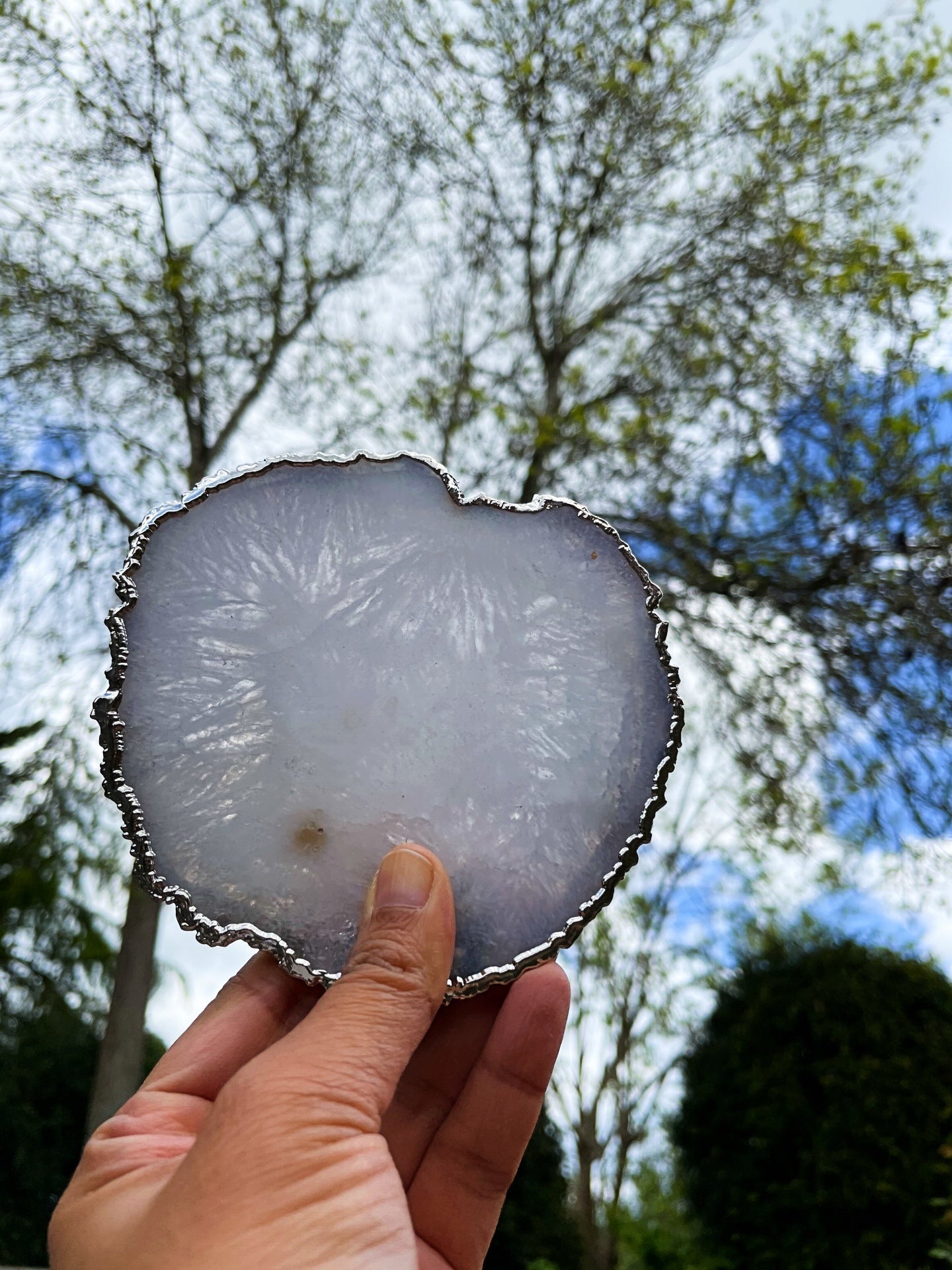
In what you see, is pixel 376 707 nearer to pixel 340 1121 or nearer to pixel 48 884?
pixel 340 1121

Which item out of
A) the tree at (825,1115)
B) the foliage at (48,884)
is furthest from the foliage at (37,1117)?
the tree at (825,1115)

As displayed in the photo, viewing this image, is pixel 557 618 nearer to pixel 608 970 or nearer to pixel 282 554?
pixel 282 554

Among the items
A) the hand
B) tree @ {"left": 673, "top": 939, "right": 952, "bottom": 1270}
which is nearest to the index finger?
the hand

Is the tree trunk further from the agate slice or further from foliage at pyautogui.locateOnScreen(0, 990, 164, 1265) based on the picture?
the agate slice

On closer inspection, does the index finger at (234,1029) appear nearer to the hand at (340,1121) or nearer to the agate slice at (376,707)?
the hand at (340,1121)

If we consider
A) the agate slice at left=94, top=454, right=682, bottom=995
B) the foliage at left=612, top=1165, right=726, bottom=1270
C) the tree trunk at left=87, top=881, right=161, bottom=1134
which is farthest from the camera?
the foliage at left=612, top=1165, right=726, bottom=1270

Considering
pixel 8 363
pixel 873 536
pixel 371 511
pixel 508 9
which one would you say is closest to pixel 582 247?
pixel 508 9

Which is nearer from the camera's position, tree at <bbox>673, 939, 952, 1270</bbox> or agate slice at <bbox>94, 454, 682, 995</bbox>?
agate slice at <bbox>94, 454, 682, 995</bbox>
